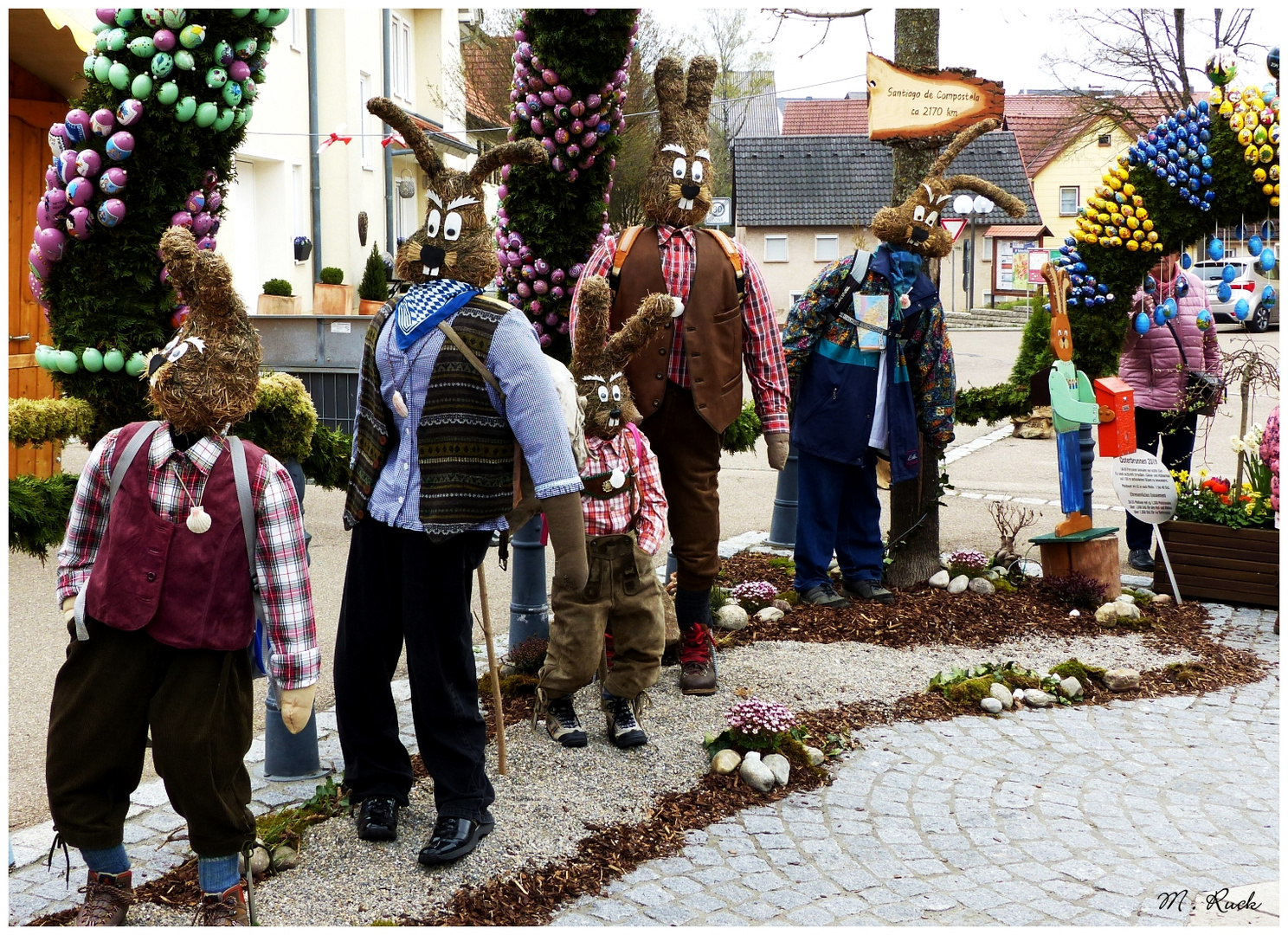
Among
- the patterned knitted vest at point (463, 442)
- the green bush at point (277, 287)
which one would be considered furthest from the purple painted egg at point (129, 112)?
Answer: the green bush at point (277, 287)

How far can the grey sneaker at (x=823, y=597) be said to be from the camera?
615 centimetres

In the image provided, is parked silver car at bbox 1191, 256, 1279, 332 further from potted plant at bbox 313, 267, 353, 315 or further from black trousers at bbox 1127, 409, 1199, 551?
black trousers at bbox 1127, 409, 1199, 551

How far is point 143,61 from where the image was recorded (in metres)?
3.98

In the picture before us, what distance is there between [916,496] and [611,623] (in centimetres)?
276

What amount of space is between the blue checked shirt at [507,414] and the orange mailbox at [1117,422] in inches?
159

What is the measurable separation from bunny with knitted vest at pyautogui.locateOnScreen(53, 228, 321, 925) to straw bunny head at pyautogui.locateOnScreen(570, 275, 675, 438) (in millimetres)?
1440

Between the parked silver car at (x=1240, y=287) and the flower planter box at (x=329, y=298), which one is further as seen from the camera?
the parked silver car at (x=1240, y=287)

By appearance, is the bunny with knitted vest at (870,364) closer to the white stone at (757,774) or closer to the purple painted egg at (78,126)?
the white stone at (757,774)

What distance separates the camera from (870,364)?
6.04m

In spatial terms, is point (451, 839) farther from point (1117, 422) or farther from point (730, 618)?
point (1117, 422)

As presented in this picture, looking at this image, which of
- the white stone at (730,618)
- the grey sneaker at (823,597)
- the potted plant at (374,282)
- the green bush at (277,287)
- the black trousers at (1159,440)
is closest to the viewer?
the white stone at (730,618)

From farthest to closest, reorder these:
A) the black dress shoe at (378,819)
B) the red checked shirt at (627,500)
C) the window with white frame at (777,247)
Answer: the window with white frame at (777,247) < the red checked shirt at (627,500) < the black dress shoe at (378,819)

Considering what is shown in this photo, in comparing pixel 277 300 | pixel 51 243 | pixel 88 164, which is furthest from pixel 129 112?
pixel 277 300

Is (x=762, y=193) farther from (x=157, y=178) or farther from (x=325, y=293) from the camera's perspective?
(x=157, y=178)
